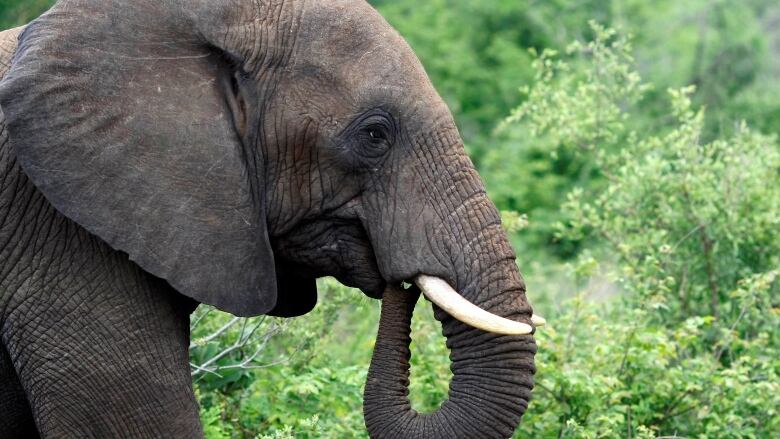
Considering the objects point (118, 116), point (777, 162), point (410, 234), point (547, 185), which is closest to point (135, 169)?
point (118, 116)

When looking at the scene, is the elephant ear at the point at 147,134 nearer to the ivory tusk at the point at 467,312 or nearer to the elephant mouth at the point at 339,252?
the elephant mouth at the point at 339,252

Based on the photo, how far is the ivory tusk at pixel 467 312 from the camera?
14.5 feet

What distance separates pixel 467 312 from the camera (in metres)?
4.43

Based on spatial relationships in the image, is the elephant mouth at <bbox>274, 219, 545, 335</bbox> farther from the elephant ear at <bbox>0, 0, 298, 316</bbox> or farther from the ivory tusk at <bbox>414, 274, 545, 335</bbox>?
the elephant ear at <bbox>0, 0, 298, 316</bbox>

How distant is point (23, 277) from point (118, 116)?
0.56 meters

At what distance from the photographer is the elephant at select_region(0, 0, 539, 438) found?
4.42 m

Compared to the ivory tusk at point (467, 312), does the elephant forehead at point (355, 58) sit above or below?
above

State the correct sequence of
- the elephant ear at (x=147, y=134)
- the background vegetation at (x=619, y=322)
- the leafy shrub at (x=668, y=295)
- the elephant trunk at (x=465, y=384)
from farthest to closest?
the leafy shrub at (x=668, y=295) → the background vegetation at (x=619, y=322) → the elephant trunk at (x=465, y=384) → the elephant ear at (x=147, y=134)

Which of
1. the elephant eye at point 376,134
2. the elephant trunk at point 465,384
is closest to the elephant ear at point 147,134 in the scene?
the elephant eye at point 376,134

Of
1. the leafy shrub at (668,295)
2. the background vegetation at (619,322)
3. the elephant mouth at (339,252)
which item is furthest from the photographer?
the leafy shrub at (668,295)

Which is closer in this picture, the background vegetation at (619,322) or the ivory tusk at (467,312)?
the ivory tusk at (467,312)

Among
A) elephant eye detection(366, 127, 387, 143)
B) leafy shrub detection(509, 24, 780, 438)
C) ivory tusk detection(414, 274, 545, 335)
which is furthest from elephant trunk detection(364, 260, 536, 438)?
leafy shrub detection(509, 24, 780, 438)

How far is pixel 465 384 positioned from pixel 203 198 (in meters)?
0.98

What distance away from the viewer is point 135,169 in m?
4.44
